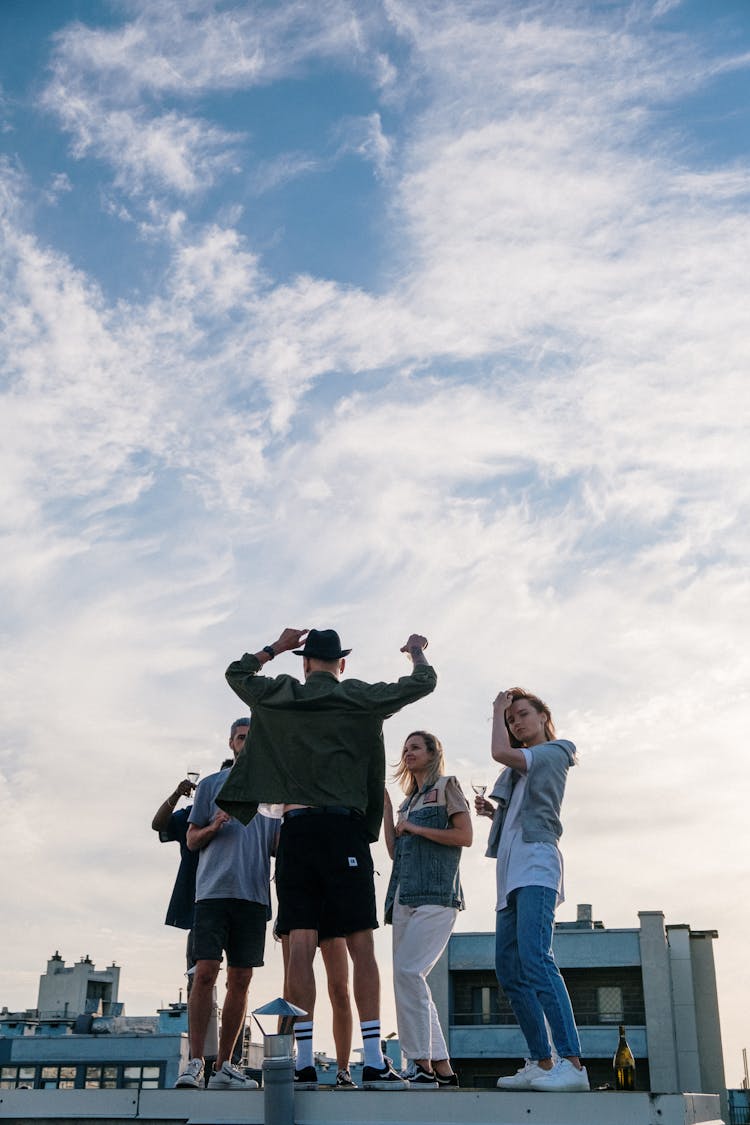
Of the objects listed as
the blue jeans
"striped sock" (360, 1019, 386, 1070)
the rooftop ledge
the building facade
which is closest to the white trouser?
"striped sock" (360, 1019, 386, 1070)

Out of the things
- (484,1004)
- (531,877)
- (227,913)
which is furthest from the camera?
(484,1004)

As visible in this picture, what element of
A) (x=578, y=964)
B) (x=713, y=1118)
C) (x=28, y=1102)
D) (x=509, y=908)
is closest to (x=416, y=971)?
(x=509, y=908)

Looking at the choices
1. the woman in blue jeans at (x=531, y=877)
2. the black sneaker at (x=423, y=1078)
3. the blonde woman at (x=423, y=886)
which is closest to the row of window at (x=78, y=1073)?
the blonde woman at (x=423, y=886)

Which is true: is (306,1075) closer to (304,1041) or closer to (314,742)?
(304,1041)

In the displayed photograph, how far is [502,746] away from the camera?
5.52 meters

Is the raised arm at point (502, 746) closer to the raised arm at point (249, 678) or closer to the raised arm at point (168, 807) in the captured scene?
the raised arm at point (249, 678)

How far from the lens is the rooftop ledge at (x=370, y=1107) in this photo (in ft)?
13.8

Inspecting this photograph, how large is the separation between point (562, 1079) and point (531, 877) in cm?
96

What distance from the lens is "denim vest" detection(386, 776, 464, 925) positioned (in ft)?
20.0

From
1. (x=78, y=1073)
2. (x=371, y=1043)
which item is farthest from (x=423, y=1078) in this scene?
(x=78, y=1073)

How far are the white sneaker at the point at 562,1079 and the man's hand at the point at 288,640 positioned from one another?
2.59 metres

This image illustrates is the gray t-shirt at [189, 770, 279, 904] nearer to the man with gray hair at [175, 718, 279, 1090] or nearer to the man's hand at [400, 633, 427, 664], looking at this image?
the man with gray hair at [175, 718, 279, 1090]

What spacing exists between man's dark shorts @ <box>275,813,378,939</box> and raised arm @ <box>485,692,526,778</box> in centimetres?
87

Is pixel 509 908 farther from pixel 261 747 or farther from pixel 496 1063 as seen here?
pixel 496 1063
